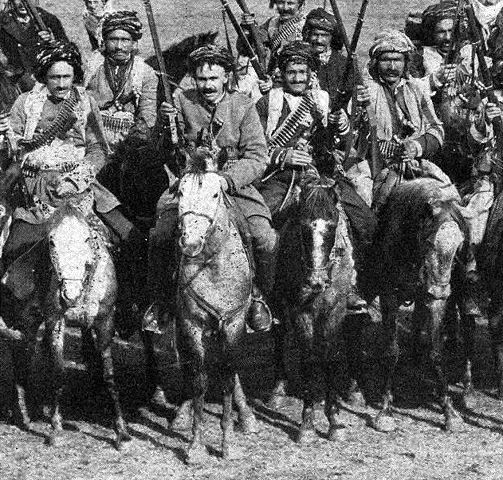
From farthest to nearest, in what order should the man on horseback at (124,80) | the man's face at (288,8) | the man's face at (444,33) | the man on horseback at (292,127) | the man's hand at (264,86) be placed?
1. the man's face at (288,8)
2. the man's face at (444,33)
3. the man's hand at (264,86)
4. the man on horseback at (124,80)
5. the man on horseback at (292,127)

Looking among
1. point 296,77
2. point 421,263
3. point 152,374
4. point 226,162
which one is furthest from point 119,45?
point 421,263

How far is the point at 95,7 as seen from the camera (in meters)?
17.7

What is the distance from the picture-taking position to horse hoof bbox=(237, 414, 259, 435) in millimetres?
12594

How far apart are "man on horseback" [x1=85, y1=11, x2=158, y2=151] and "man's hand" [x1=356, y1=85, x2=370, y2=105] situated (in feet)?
7.45

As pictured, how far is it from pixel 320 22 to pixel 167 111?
419 centimetres

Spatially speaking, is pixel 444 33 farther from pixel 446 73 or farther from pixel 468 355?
pixel 468 355

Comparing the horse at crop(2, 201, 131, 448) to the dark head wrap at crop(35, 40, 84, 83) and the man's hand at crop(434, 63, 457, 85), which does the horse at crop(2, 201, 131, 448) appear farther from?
the man's hand at crop(434, 63, 457, 85)

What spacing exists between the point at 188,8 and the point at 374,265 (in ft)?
30.3

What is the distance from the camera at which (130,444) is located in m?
12.2

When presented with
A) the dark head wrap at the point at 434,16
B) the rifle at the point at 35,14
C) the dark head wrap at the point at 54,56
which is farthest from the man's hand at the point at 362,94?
the rifle at the point at 35,14

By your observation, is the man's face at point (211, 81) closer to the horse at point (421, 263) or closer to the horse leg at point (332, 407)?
the horse at point (421, 263)

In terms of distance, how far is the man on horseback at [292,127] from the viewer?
1336 cm

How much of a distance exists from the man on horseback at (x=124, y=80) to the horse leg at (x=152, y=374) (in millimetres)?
2263

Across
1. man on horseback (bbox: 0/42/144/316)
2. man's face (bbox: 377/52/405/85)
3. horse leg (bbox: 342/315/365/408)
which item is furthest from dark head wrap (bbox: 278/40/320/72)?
horse leg (bbox: 342/315/365/408)
